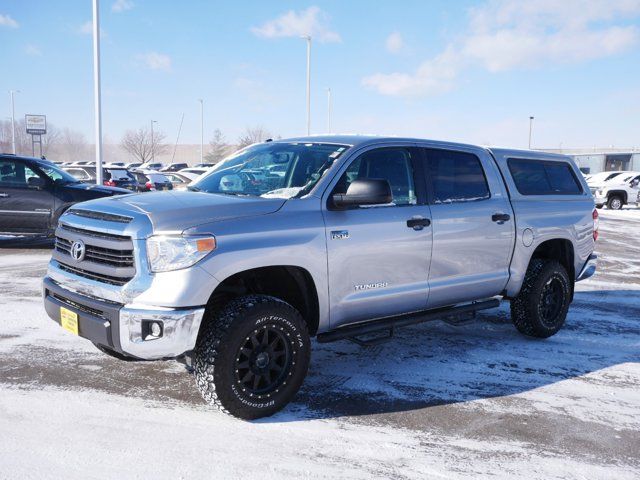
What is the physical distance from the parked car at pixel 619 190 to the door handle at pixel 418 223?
24.7 metres

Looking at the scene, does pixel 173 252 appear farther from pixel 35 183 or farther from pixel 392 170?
pixel 35 183


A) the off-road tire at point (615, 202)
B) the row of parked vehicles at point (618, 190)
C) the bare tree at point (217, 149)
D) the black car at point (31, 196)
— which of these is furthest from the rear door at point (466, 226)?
the bare tree at point (217, 149)

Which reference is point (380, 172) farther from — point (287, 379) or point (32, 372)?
point (32, 372)

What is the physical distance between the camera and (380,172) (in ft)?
15.7

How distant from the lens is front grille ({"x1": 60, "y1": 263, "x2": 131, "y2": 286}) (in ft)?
12.1

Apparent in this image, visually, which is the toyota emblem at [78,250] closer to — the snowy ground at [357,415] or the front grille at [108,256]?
the front grille at [108,256]

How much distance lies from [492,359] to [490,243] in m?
1.04

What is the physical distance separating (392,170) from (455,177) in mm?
729

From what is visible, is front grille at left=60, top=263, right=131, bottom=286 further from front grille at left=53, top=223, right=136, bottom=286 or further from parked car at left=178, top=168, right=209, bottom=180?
parked car at left=178, top=168, right=209, bottom=180

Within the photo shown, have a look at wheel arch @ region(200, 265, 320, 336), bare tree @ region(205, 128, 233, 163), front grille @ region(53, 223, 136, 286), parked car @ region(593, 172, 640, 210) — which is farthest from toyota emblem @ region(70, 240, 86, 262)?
bare tree @ region(205, 128, 233, 163)

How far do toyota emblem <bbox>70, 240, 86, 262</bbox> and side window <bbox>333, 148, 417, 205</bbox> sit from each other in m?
1.96

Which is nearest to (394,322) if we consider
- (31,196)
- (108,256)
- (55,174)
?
(108,256)

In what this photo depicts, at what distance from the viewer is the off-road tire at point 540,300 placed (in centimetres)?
588

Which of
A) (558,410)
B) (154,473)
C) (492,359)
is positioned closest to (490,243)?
(492,359)
